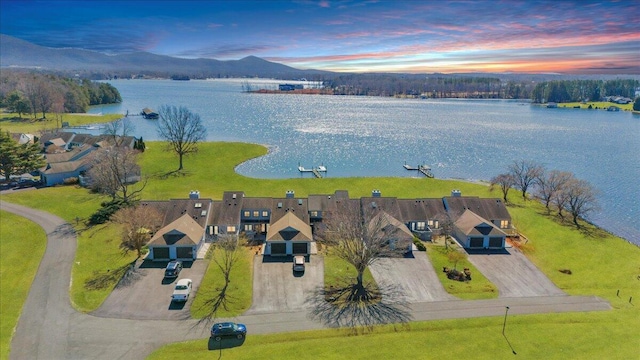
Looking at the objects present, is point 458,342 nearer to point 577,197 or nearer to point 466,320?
point 466,320

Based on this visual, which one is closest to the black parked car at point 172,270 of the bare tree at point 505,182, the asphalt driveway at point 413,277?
the asphalt driveway at point 413,277

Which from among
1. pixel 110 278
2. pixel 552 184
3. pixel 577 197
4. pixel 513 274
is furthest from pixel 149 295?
pixel 552 184

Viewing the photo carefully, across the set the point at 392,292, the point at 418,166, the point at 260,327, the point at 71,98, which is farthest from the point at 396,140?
the point at 71,98

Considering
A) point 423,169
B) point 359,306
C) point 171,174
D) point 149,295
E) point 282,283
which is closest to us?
point 359,306

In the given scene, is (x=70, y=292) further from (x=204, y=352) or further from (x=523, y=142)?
(x=523, y=142)

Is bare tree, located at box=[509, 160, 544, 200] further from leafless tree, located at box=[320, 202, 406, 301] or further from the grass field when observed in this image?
leafless tree, located at box=[320, 202, 406, 301]

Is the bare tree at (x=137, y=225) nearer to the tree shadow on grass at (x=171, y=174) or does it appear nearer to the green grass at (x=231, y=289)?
the green grass at (x=231, y=289)
